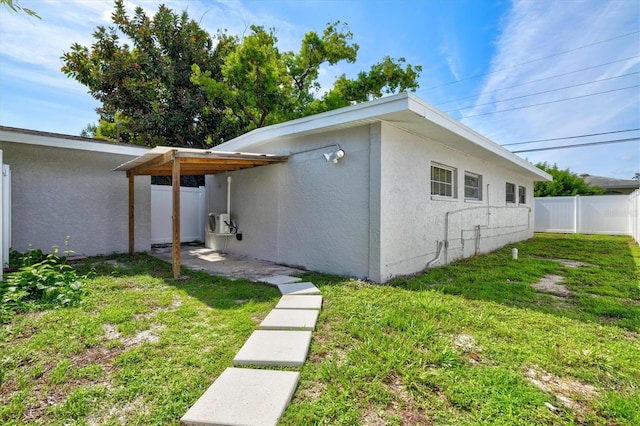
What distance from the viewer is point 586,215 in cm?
1433

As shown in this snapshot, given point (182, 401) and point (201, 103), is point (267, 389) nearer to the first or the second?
point (182, 401)

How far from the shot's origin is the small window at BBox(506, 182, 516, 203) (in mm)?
11008

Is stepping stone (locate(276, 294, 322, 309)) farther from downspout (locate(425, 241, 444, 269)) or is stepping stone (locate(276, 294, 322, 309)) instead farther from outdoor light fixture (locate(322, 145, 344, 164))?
downspout (locate(425, 241, 444, 269))

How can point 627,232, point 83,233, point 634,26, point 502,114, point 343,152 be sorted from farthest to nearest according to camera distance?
point 502,114 → point 627,232 → point 634,26 → point 83,233 → point 343,152

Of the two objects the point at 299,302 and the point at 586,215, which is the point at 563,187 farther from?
the point at 299,302

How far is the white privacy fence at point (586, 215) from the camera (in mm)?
13539

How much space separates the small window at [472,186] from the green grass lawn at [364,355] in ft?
12.1

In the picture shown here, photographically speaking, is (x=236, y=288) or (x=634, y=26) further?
(x=634, y=26)

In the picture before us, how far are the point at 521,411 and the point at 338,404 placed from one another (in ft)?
3.83

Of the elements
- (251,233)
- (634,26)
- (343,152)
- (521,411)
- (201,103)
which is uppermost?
(634,26)

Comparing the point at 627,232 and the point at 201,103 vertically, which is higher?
the point at 201,103

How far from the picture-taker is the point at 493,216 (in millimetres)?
9078

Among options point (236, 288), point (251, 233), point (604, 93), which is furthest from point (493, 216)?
point (604, 93)

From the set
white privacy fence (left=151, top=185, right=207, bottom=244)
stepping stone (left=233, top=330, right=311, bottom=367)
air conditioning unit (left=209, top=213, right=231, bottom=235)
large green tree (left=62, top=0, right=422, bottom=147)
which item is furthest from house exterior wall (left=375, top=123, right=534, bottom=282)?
Result: large green tree (left=62, top=0, right=422, bottom=147)
